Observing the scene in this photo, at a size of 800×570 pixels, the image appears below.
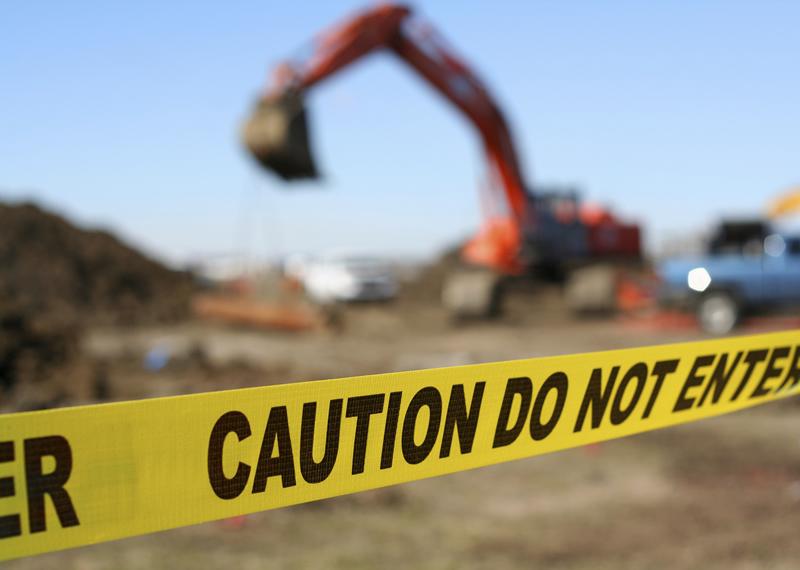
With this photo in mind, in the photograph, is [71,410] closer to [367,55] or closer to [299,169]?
[299,169]

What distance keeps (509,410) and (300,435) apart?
0.76 meters

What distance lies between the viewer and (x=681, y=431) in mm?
9352

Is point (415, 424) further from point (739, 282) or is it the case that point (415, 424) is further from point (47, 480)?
point (739, 282)

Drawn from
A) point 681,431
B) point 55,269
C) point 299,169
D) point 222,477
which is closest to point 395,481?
point 222,477

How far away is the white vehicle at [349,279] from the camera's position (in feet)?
84.1

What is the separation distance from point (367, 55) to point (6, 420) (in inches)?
676

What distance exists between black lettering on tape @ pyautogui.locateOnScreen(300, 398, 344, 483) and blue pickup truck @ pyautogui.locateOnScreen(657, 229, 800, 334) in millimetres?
16365

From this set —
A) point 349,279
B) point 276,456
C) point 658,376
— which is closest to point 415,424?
point 276,456

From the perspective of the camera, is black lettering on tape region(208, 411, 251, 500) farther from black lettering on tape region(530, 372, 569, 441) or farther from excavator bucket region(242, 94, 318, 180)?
excavator bucket region(242, 94, 318, 180)

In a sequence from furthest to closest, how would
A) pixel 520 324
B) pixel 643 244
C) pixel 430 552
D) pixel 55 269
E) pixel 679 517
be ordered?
pixel 55 269
pixel 643 244
pixel 520 324
pixel 679 517
pixel 430 552

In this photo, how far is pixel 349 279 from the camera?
25.7 m

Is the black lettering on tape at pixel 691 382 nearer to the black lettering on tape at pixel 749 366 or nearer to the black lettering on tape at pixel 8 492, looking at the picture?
the black lettering on tape at pixel 749 366

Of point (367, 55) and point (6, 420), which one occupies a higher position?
point (367, 55)

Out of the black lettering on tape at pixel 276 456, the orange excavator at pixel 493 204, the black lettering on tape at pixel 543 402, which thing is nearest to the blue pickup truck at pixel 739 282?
the orange excavator at pixel 493 204
